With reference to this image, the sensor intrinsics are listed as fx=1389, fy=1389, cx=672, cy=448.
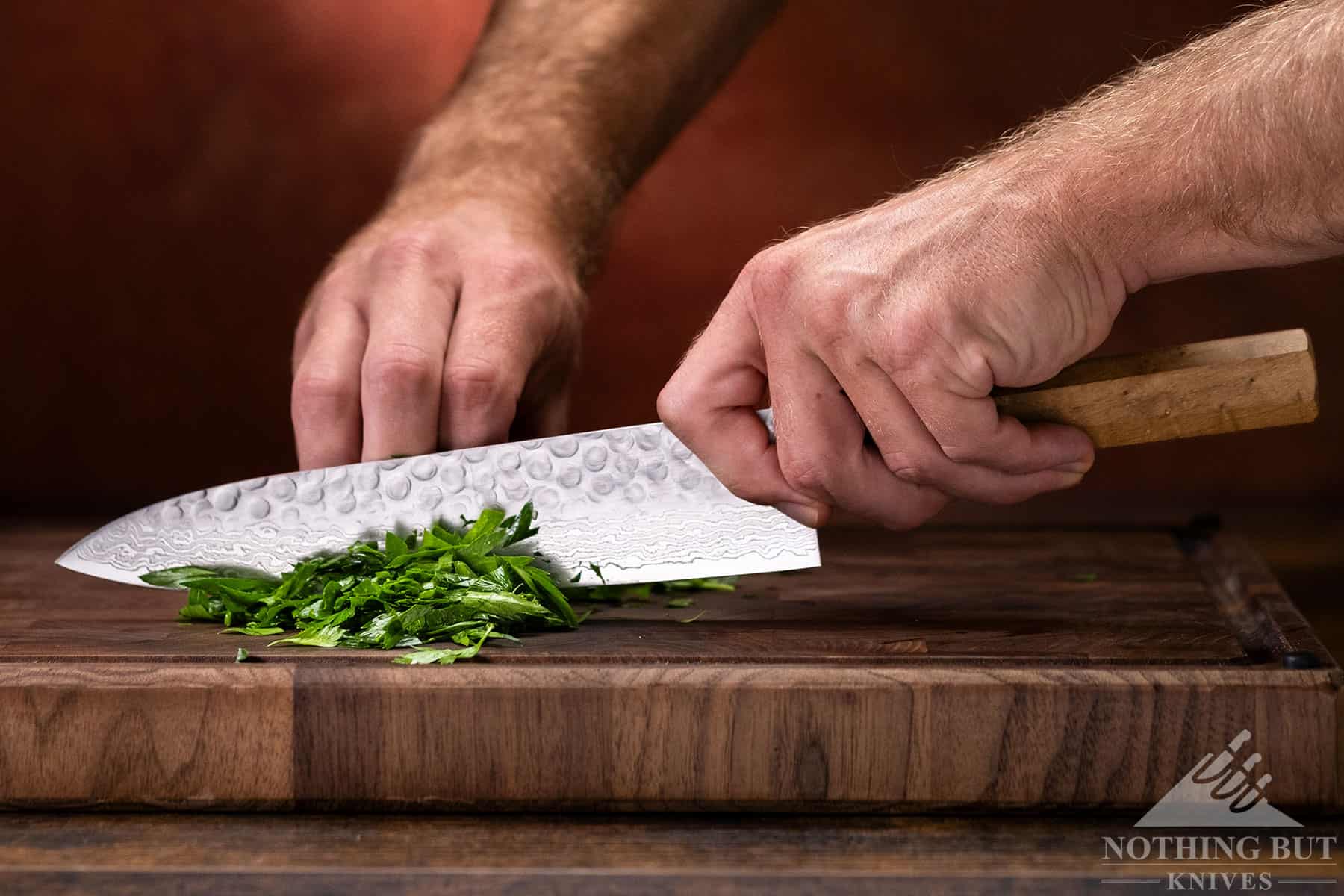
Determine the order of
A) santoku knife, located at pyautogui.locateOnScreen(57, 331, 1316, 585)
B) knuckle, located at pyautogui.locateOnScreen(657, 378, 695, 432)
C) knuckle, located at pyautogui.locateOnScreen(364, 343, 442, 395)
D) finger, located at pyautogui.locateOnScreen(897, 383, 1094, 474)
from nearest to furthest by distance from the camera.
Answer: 1. finger, located at pyautogui.locateOnScreen(897, 383, 1094, 474)
2. knuckle, located at pyautogui.locateOnScreen(657, 378, 695, 432)
3. santoku knife, located at pyautogui.locateOnScreen(57, 331, 1316, 585)
4. knuckle, located at pyautogui.locateOnScreen(364, 343, 442, 395)

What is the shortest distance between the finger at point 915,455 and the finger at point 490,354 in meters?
0.49

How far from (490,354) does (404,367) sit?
4.2 inches

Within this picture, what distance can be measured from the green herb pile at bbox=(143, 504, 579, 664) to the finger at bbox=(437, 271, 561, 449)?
0.54 feet

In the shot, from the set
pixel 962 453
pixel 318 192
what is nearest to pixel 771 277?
pixel 962 453

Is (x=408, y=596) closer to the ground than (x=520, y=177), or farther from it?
closer to the ground

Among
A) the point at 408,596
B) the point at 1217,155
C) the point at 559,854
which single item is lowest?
the point at 559,854

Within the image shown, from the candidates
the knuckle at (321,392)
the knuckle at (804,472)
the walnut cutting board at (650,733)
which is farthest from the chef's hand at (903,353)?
the knuckle at (321,392)

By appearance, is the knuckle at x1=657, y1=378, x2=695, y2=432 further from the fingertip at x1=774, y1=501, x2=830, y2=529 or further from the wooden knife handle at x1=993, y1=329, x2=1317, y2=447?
the wooden knife handle at x1=993, y1=329, x2=1317, y2=447

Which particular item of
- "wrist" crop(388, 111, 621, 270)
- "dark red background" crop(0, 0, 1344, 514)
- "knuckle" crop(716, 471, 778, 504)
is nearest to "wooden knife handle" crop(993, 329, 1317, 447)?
"knuckle" crop(716, 471, 778, 504)

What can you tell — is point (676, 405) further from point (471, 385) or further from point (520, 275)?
point (520, 275)

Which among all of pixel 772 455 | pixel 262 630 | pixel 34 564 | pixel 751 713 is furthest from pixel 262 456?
pixel 751 713

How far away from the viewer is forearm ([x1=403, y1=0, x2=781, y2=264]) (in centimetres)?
201

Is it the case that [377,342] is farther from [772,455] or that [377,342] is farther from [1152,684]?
[1152,684]

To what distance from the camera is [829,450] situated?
1301 mm
